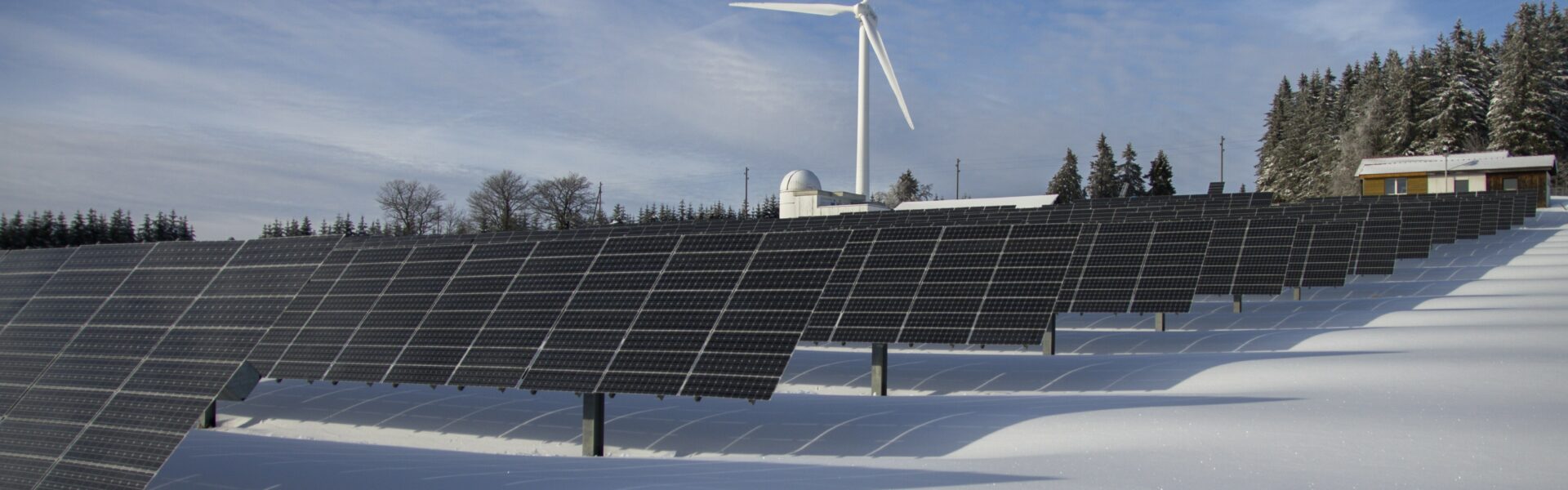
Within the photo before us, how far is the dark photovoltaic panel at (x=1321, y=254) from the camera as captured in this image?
3669 centimetres

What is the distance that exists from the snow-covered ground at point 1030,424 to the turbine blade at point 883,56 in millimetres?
48160

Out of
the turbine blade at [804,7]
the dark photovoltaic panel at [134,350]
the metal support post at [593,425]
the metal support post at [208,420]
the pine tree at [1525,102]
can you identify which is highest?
the turbine blade at [804,7]

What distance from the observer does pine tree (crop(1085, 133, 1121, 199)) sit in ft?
429

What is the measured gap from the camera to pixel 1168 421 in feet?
50.8

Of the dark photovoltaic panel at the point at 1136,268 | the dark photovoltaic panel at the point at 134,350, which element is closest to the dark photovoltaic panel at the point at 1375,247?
the dark photovoltaic panel at the point at 1136,268

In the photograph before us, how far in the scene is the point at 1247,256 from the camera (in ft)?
110

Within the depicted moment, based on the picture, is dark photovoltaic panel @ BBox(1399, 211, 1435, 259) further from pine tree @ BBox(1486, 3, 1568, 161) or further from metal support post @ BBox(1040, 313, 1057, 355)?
pine tree @ BBox(1486, 3, 1568, 161)

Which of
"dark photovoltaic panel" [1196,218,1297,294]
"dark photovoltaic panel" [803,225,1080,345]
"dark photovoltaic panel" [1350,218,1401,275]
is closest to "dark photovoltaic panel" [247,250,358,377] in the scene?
"dark photovoltaic panel" [803,225,1080,345]

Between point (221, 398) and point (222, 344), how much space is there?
10406 millimetres

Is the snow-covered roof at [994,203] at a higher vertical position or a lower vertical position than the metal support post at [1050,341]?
higher

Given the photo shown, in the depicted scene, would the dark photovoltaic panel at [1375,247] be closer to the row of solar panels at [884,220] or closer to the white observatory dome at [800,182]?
the row of solar panels at [884,220]

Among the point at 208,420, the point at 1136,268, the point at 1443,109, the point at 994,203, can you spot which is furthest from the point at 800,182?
the point at 1443,109

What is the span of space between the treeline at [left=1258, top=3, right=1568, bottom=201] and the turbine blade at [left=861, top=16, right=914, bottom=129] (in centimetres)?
4763

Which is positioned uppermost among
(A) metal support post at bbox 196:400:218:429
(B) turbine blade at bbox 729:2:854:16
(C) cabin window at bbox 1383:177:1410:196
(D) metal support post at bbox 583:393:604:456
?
(B) turbine blade at bbox 729:2:854:16
